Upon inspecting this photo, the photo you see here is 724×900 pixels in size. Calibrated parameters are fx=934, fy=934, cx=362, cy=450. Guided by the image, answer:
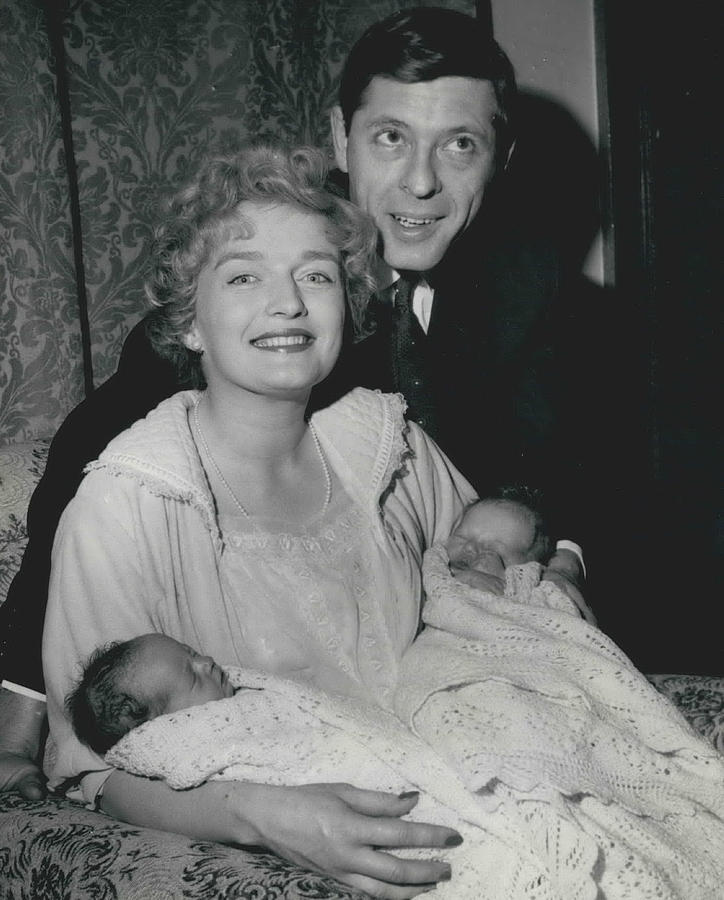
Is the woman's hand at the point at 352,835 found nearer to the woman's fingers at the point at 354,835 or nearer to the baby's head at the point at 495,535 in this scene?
the woman's fingers at the point at 354,835

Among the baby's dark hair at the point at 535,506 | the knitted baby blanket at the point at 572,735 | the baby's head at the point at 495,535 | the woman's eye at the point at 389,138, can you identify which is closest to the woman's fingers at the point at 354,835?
the knitted baby blanket at the point at 572,735

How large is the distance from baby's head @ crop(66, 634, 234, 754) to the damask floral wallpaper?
5.27 ft

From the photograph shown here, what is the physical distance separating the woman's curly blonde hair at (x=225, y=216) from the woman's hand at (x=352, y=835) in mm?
904

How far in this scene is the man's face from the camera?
2.04 m

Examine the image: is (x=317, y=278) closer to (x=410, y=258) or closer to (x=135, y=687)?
(x=410, y=258)

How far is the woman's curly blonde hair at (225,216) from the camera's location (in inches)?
66.6

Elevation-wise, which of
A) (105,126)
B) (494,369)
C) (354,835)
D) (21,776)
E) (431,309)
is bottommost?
(21,776)

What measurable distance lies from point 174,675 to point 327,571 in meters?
0.39

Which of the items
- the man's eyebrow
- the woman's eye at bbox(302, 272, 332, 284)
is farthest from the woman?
the man's eyebrow

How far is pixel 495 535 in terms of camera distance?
6.09 feet

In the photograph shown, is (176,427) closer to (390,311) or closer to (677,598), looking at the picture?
(390,311)

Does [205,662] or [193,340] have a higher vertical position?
[193,340]

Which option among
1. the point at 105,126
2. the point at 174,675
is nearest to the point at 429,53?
the point at 105,126

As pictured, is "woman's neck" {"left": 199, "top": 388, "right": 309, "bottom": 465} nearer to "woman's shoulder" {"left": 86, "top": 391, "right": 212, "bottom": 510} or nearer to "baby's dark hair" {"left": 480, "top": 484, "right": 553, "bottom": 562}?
"woman's shoulder" {"left": 86, "top": 391, "right": 212, "bottom": 510}
